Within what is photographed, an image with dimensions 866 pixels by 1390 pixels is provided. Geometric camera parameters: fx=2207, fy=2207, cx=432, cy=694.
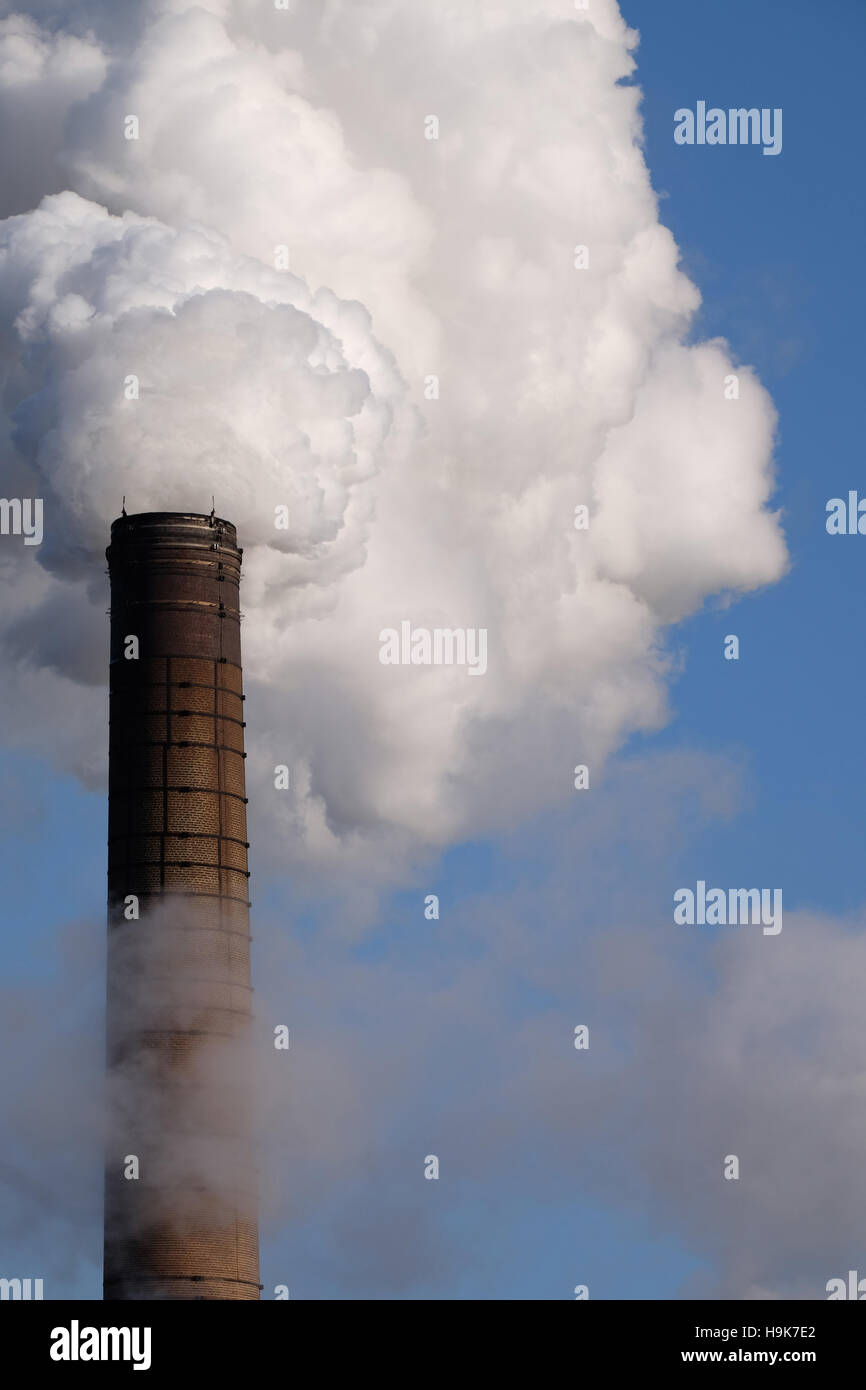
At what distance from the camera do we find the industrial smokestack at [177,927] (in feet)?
145

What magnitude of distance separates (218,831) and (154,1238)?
27.2 feet

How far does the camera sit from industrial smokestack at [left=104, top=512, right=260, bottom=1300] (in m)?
44.1

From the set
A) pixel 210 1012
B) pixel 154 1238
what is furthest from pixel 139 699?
pixel 154 1238

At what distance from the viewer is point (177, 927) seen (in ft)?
148
